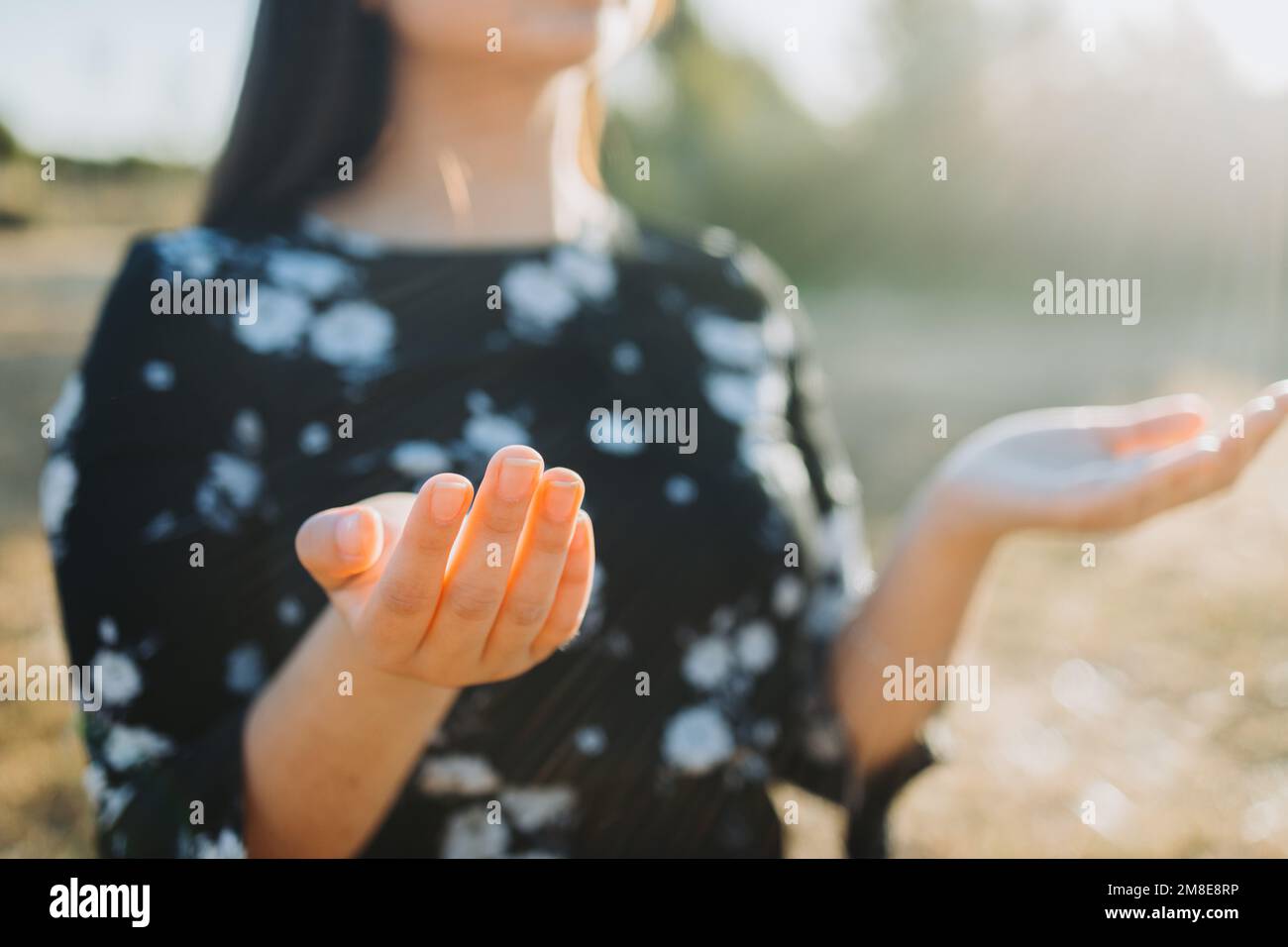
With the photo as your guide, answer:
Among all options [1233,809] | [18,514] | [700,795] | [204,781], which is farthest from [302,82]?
[18,514]

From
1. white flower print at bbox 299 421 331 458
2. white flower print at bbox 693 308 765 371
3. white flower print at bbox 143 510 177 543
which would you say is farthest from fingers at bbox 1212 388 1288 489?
white flower print at bbox 143 510 177 543

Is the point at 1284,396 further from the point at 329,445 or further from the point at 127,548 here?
the point at 127,548

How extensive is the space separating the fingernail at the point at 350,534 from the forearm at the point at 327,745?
0.13 metres

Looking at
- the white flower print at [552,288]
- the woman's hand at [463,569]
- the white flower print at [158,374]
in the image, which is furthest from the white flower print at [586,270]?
the woman's hand at [463,569]

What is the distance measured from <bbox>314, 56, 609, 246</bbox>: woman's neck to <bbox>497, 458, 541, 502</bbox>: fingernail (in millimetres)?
696

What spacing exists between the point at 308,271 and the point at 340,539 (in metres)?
0.58

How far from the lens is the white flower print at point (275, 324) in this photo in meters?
1.14

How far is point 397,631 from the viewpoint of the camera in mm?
774

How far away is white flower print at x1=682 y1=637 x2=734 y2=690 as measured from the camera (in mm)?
1199

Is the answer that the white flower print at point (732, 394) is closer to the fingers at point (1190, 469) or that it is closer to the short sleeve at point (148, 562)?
the fingers at point (1190, 469)

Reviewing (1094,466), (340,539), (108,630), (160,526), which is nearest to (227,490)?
(160,526)

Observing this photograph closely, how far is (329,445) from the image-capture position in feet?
3.73

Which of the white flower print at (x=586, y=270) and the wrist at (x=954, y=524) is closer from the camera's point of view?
the wrist at (x=954, y=524)

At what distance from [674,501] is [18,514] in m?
4.72
